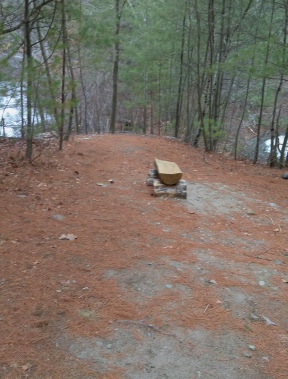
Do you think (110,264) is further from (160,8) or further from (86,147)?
(160,8)

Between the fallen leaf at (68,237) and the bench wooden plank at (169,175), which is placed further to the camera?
the bench wooden plank at (169,175)

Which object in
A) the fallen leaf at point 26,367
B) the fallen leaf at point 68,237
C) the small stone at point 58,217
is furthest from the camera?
the small stone at point 58,217

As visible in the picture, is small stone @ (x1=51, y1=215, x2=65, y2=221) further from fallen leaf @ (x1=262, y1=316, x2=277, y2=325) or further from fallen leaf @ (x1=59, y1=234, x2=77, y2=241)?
fallen leaf @ (x1=262, y1=316, x2=277, y2=325)

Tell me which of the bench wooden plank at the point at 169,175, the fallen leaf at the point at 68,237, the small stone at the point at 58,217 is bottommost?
the fallen leaf at the point at 68,237

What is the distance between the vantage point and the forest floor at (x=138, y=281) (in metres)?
2.33

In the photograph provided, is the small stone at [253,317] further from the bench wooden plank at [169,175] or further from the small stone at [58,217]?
the bench wooden plank at [169,175]

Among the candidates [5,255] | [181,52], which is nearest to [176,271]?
[5,255]

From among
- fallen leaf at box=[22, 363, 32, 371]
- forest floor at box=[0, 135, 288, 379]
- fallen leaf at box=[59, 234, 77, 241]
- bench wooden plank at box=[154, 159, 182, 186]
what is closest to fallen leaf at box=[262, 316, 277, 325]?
forest floor at box=[0, 135, 288, 379]

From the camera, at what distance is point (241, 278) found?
338 centimetres

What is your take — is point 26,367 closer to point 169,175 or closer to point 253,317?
point 253,317

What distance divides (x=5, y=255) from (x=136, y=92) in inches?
523

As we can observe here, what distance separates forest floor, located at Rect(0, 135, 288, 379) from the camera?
2328mm

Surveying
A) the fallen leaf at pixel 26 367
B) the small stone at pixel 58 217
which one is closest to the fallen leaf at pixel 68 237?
the small stone at pixel 58 217

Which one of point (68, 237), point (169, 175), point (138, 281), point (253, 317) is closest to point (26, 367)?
point (138, 281)
